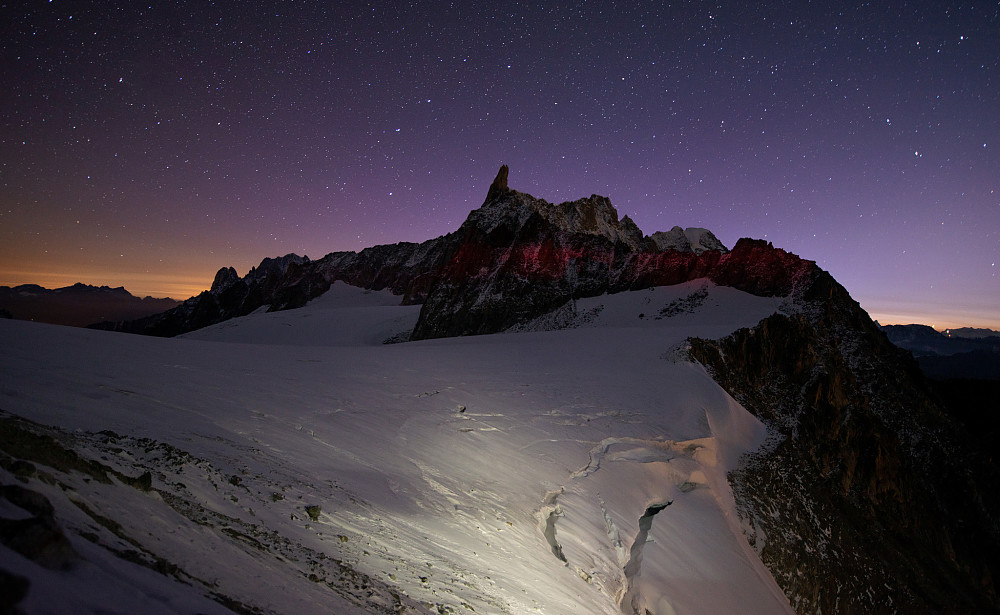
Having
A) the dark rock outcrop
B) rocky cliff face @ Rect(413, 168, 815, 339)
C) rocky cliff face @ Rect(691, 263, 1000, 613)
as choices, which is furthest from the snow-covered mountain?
rocky cliff face @ Rect(413, 168, 815, 339)

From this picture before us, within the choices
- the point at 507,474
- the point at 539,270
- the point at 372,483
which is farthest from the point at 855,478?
the point at 539,270

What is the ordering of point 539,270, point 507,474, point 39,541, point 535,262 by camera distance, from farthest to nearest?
point 535,262 → point 539,270 → point 507,474 → point 39,541

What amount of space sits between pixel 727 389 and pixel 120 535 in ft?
74.5

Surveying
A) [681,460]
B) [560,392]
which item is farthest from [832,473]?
[560,392]

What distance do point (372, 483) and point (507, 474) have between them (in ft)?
11.3

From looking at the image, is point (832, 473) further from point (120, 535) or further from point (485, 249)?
point (485, 249)

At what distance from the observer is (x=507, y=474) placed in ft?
30.5

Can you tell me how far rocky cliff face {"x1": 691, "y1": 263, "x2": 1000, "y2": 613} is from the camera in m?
15.7

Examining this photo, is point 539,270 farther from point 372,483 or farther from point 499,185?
point 372,483

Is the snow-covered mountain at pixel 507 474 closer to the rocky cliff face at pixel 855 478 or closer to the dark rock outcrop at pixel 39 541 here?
the dark rock outcrop at pixel 39 541

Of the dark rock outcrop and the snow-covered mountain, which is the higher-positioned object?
the dark rock outcrop

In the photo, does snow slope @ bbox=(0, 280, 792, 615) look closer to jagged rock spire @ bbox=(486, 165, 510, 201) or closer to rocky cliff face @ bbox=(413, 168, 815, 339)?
rocky cliff face @ bbox=(413, 168, 815, 339)

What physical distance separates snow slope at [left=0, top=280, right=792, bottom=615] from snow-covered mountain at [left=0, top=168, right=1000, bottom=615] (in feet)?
0.14

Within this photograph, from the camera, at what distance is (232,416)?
7410 mm
